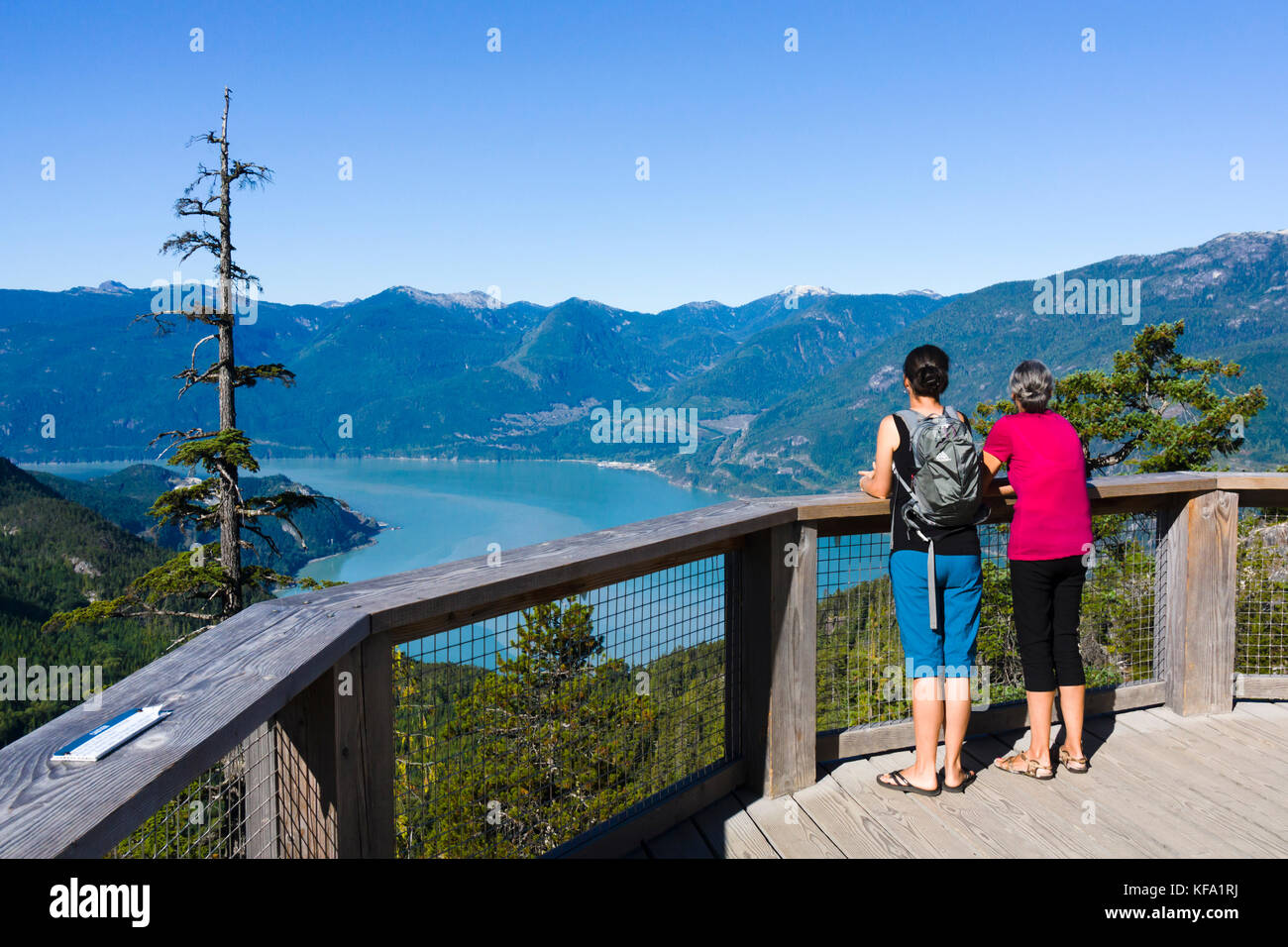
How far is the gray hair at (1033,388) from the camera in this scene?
299 centimetres

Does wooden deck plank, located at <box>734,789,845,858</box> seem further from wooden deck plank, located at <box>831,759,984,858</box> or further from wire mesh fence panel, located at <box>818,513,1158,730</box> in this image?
wire mesh fence panel, located at <box>818,513,1158,730</box>

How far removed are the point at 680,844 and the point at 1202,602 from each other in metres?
2.69

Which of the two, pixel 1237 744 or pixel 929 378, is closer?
pixel 929 378

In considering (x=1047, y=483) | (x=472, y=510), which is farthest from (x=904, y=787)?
(x=472, y=510)

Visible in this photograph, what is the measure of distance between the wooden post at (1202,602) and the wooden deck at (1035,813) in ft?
1.17

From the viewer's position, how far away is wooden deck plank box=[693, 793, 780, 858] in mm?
2619

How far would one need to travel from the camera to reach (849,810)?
2895 mm

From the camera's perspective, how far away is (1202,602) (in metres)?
3.82

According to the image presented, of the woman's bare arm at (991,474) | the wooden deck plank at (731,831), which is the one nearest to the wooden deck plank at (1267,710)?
the woman's bare arm at (991,474)

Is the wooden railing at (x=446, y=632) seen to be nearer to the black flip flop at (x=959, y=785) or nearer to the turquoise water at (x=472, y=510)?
the black flip flop at (x=959, y=785)

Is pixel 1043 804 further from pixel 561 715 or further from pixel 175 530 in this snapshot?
pixel 175 530

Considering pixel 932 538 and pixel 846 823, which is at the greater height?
pixel 932 538

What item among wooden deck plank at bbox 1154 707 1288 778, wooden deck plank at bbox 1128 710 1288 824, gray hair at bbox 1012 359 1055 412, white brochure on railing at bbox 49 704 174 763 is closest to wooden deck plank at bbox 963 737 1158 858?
wooden deck plank at bbox 1128 710 1288 824
